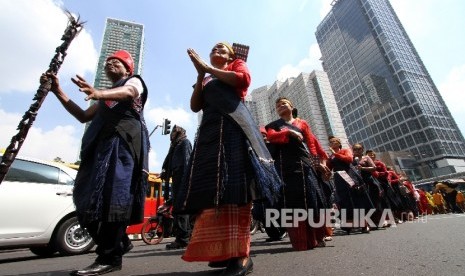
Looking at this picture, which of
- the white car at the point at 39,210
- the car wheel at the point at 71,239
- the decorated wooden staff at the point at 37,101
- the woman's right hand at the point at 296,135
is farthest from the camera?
the car wheel at the point at 71,239

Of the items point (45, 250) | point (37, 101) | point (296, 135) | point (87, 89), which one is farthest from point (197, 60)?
point (45, 250)

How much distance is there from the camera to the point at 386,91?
94.4 m

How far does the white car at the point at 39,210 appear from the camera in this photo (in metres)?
4.30

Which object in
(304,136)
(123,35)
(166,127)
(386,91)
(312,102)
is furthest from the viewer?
(312,102)

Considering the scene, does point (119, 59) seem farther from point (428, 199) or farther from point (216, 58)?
point (428, 199)

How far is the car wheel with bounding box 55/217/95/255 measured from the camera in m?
4.66

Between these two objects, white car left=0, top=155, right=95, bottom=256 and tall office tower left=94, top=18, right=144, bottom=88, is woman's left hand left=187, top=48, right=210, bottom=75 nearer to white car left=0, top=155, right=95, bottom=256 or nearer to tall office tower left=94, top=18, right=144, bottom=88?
white car left=0, top=155, right=95, bottom=256

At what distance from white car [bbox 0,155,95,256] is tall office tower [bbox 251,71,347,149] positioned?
10206cm

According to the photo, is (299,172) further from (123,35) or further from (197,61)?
(123,35)

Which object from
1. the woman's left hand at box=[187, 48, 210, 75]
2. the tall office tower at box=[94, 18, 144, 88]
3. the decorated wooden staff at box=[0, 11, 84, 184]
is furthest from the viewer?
the tall office tower at box=[94, 18, 144, 88]

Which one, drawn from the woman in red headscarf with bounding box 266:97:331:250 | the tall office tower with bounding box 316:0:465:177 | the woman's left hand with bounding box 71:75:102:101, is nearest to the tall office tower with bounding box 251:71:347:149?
the tall office tower with bounding box 316:0:465:177

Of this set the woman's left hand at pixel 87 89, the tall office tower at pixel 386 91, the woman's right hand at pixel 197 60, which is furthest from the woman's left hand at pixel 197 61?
the tall office tower at pixel 386 91

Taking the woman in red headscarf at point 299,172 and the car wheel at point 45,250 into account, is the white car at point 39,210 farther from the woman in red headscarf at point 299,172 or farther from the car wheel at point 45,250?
the woman in red headscarf at point 299,172

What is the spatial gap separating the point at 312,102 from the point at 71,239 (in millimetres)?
109754
